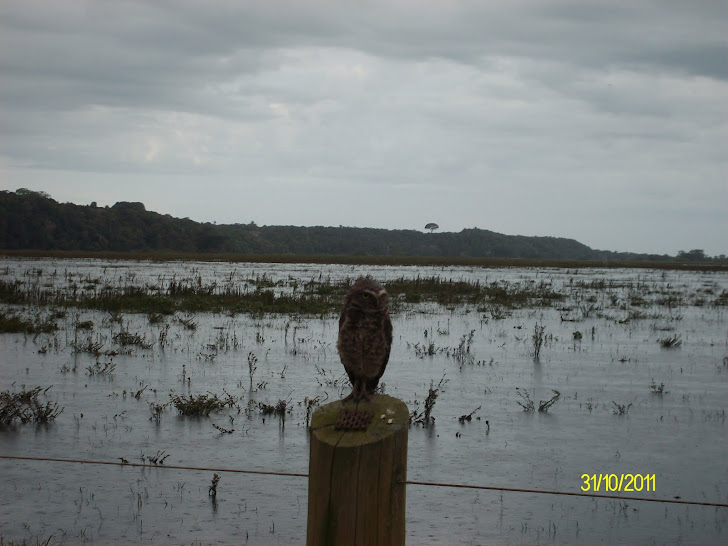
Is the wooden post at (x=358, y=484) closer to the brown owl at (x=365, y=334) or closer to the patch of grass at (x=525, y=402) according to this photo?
the brown owl at (x=365, y=334)

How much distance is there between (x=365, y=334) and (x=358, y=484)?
1.27m

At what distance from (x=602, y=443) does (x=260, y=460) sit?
3.91 m

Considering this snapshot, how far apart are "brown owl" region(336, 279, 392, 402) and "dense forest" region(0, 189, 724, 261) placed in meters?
91.8

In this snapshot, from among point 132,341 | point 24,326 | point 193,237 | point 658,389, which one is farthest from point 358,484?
point 193,237

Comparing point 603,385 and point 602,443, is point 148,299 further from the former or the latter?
point 602,443

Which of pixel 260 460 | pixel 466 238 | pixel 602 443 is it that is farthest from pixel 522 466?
pixel 466 238

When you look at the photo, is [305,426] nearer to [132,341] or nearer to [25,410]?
[25,410]

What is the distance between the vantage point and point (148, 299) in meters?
19.8

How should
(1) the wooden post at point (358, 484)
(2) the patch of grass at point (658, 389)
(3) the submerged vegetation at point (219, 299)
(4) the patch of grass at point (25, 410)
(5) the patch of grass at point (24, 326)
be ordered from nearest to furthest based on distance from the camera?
(1) the wooden post at point (358, 484)
(4) the patch of grass at point (25, 410)
(2) the patch of grass at point (658, 389)
(5) the patch of grass at point (24, 326)
(3) the submerged vegetation at point (219, 299)

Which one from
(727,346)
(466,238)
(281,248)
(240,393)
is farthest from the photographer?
(466,238)


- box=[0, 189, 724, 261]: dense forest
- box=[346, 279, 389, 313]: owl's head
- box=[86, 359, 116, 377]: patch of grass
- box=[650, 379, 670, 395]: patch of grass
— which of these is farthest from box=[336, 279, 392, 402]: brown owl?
box=[0, 189, 724, 261]: dense forest

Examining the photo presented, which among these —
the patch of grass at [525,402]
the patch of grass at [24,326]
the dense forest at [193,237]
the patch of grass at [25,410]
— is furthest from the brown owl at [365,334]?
the dense forest at [193,237]

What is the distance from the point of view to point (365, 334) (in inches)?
158

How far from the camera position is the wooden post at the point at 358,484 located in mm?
2822
